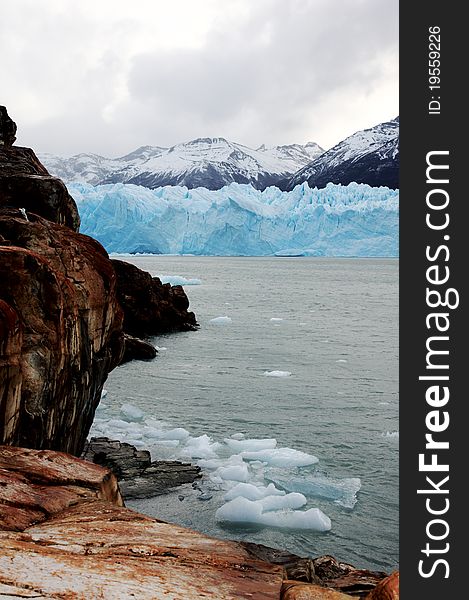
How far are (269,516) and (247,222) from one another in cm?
7100

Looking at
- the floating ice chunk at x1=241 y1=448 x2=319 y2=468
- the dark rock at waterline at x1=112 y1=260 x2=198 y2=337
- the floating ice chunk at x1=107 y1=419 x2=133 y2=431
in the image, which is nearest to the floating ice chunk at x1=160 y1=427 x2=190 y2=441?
the floating ice chunk at x1=107 y1=419 x2=133 y2=431

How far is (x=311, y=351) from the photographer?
78.9ft

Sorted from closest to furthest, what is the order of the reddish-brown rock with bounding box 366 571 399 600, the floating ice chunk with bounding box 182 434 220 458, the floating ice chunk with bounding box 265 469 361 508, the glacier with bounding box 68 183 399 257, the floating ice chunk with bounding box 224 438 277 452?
the reddish-brown rock with bounding box 366 571 399 600
the floating ice chunk with bounding box 265 469 361 508
the floating ice chunk with bounding box 182 434 220 458
the floating ice chunk with bounding box 224 438 277 452
the glacier with bounding box 68 183 399 257

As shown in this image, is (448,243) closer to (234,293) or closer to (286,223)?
(234,293)

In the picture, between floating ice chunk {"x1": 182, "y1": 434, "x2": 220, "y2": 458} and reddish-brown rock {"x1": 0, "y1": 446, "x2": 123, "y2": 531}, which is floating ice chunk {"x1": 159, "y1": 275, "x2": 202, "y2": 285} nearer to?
floating ice chunk {"x1": 182, "y1": 434, "x2": 220, "y2": 458}

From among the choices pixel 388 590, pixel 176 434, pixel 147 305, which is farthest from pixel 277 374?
pixel 388 590

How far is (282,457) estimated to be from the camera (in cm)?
1166

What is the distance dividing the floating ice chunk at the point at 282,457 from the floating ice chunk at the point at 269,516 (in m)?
2.02

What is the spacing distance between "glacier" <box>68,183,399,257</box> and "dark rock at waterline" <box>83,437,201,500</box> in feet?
215

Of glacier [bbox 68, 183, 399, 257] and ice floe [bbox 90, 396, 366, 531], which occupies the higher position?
glacier [bbox 68, 183, 399, 257]

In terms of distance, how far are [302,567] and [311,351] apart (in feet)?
61.0

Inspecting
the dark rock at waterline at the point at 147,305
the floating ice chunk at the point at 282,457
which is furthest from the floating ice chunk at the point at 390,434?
the dark rock at waterline at the point at 147,305

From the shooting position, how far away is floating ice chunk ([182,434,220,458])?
12016 millimetres

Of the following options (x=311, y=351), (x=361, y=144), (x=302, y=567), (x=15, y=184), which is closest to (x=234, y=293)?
(x=311, y=351)
